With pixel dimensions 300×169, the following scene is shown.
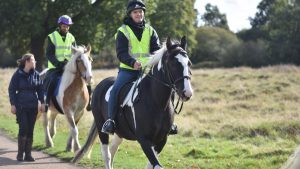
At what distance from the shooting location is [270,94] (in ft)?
88.8

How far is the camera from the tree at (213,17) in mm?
120694

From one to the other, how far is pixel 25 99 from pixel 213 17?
113634 millimetres

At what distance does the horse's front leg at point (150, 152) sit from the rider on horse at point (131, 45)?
3.40 ft

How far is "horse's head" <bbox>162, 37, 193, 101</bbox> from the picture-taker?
7004mm

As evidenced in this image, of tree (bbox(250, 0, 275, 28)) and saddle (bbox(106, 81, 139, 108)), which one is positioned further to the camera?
tree (bbox(250, 0, 275, 28))

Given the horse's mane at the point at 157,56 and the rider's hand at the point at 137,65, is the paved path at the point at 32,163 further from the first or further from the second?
the horse's mane at the point at 157,56

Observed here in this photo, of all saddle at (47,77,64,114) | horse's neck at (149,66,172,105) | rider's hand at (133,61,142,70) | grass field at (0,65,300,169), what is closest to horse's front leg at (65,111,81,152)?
grass field at (0,65,300,169)

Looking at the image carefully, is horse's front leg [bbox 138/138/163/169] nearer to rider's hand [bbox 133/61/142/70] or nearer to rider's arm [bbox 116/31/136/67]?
rider's hand [bbox 133/61/142/70]

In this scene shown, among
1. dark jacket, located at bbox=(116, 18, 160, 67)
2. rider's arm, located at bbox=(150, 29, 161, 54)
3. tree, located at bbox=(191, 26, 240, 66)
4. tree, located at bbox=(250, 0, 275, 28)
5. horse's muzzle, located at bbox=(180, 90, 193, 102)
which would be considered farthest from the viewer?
tree, located at bbox=(250, 0, 275, 28)

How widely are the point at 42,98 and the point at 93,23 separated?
20.4 m

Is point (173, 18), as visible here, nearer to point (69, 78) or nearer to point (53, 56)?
point (53, 56)

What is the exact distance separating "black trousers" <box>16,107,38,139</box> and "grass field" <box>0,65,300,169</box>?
39.3 inches

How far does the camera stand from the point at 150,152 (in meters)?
7.52

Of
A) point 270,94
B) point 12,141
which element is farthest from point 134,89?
point 270,94
